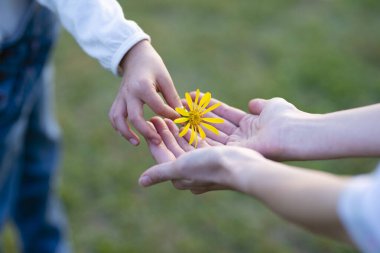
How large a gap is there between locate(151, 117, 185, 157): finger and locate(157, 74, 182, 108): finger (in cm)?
6

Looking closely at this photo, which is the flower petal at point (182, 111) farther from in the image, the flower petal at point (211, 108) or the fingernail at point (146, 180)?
the fingernail at point (146, 180)

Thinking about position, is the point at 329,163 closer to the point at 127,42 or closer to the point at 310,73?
the point at 310,73

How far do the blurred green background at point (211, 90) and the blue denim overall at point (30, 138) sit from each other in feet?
0.65

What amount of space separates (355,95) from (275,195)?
6.46 ft

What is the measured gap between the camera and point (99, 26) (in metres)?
1.24

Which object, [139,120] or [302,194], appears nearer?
[302,194]

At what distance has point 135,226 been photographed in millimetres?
2145

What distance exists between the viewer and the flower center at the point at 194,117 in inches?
54.6

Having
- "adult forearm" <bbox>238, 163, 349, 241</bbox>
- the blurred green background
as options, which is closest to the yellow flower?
"adult forearm" <bbox>238, 163, 349, 241</bbox>

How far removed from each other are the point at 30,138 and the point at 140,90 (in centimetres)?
70

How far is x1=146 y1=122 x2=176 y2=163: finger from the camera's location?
49.8 inches

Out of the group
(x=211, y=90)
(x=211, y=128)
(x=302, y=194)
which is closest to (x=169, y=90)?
(x=211, y=128)

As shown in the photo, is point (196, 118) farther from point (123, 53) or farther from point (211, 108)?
point (123, 53)

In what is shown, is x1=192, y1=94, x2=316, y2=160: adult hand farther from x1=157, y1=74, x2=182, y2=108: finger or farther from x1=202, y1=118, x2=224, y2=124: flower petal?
x1=157, y1=74, x2=182, y2=108: finger
